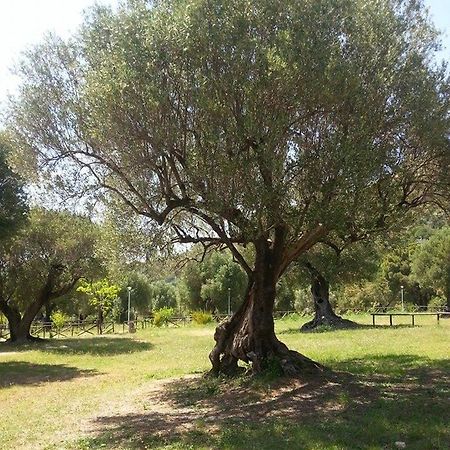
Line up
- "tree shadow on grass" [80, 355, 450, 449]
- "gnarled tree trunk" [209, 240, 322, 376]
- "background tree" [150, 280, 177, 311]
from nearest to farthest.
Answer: "tree shadow on grass" [80, 355, 450, 449], "gnarled tree trunk" [209, 240, 322, 376], "background tree" [150, 280, 177, 311]

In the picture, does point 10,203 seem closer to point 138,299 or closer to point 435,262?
point 435,262

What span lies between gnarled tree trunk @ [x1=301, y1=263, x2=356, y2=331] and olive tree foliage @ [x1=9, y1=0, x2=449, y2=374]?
21.8 meters

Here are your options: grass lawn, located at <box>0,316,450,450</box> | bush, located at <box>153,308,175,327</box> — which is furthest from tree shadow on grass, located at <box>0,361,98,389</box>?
bush, located at <box>153,308,175,327</box>

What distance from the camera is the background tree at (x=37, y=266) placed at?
3241 centimetres

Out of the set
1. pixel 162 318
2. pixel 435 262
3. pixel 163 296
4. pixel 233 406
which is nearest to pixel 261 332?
pixel 233 406

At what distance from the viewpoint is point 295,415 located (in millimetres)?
9734

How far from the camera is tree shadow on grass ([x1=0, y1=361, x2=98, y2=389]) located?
58.7 feet

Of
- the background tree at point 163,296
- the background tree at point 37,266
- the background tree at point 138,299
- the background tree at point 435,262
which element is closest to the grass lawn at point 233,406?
the background tree at point 37,266

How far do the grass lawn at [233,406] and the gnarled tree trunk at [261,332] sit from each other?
630mm

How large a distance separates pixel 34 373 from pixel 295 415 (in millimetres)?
13072

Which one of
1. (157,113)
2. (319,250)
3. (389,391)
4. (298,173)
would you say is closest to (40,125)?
(157,113)

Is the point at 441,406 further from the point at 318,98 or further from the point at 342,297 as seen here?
the point at 342,297

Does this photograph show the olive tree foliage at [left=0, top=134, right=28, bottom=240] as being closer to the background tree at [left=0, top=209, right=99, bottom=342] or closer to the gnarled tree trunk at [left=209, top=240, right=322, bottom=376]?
the background tree at [left=0, top=209, right=99, bottom=342]

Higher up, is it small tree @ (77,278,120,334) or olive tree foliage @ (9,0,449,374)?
olive tree foliage @ (9,0,449,374)
